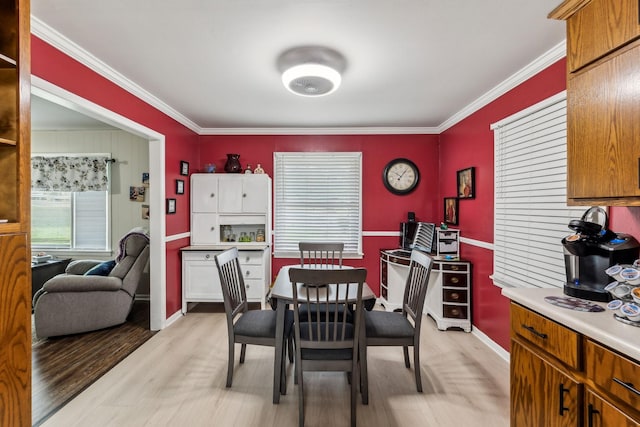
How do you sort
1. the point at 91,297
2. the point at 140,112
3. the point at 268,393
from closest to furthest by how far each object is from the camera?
the point at 268,393, the point at 140,112, the point at 91,297

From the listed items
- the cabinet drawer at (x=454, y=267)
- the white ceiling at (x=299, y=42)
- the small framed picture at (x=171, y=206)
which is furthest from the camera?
the small framed picture at (x=171, y=206)

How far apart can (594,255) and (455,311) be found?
211 cm

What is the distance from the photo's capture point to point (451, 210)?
4074mm

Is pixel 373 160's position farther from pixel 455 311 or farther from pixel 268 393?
pixel 268 393

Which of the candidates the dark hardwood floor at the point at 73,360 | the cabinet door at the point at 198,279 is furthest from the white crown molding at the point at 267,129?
the dark hardwood floor at the point at 73,360

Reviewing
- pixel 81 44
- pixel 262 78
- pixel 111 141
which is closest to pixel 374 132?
pixel 262 78

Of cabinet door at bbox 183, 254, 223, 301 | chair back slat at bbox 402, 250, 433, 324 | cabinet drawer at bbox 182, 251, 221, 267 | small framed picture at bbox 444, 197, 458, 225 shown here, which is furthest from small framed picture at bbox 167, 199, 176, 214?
small framed picture at bbox 444, 197, 458, 225

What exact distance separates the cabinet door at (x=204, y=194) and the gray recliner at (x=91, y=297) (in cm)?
80

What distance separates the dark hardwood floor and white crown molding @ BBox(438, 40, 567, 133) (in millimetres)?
4241

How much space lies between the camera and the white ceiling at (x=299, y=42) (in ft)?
6.14

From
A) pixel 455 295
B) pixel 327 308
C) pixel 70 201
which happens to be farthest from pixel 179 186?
pixel 455 295

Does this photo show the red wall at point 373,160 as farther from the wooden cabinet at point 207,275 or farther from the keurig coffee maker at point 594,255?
the keurig coffee maker at point 594,255

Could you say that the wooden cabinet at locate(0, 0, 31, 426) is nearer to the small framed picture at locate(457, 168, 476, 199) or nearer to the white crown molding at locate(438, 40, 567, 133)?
the white crown molding at locate(438, 40, 567, 133)

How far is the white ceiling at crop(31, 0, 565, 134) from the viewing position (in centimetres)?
187
